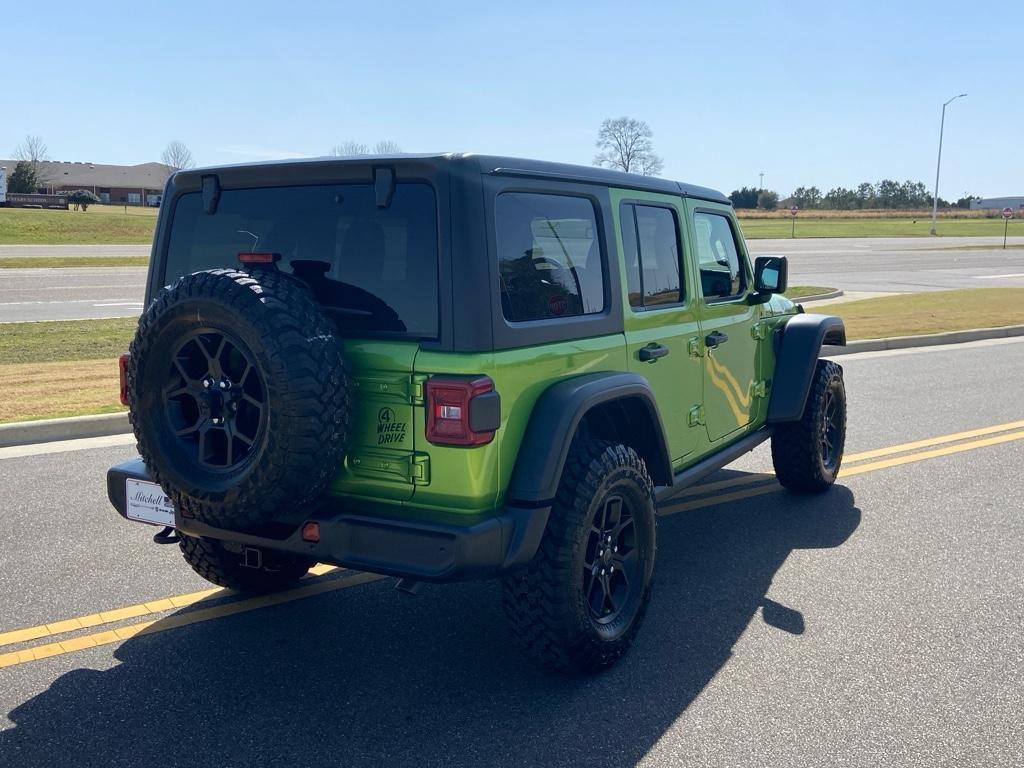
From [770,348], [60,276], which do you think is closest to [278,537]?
[770,348]

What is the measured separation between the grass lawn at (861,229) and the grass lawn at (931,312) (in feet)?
83.8

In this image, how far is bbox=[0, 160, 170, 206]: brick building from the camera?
331 feet

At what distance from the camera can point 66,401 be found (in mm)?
8359

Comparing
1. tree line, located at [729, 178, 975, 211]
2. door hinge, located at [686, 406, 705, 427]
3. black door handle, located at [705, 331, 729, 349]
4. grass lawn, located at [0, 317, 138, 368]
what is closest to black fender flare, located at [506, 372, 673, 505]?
door hinge, located at [686, 406, 705, 427]

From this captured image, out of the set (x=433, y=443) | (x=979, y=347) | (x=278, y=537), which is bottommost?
(x=979, y=347)

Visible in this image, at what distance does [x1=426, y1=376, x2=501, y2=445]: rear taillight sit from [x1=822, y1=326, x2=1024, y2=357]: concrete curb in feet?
33.6

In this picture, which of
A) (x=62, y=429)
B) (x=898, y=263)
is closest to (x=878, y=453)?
(x=62, y=429)

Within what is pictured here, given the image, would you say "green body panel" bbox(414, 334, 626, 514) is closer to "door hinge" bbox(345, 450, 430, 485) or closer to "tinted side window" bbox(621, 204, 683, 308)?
"door hinge" bbox(345, 450, 430, 485)

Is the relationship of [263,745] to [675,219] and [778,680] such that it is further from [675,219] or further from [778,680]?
[675,219]

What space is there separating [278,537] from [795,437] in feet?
12.1

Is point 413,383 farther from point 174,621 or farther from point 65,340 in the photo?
point 65,340

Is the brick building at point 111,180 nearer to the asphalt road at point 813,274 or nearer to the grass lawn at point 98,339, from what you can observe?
the asphalt road at point 813,274

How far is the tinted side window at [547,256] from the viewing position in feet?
11.5

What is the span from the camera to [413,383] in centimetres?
328
